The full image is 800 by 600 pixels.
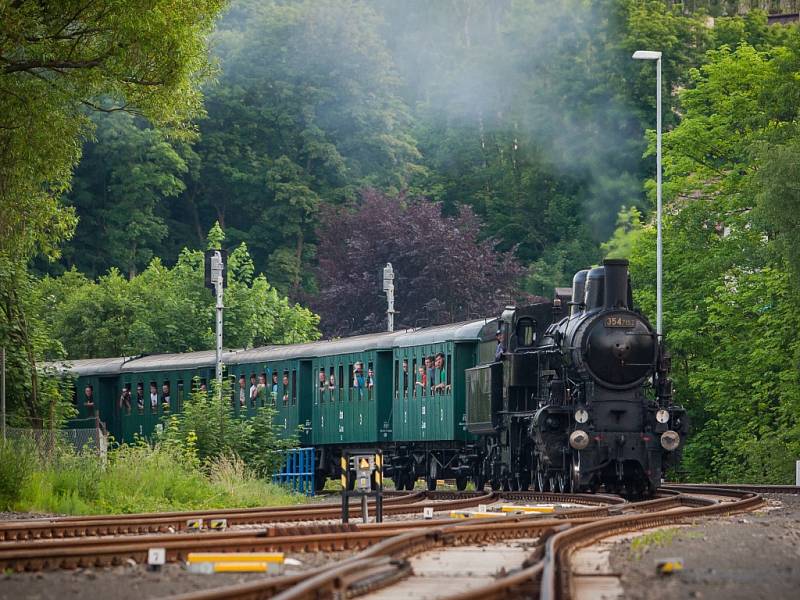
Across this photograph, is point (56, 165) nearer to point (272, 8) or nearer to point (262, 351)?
point (262, 351)

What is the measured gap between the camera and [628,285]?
25875mm

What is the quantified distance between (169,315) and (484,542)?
40.3 metres

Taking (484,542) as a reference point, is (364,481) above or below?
above

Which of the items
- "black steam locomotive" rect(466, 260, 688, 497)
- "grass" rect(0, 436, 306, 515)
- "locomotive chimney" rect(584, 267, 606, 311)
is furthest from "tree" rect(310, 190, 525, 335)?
"locomotive chimney" rect(584, 267, 606, 311)

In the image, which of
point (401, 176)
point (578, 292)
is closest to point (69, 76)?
point (578, 292)

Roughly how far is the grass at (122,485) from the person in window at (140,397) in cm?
1336

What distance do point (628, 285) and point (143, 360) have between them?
66.6ft

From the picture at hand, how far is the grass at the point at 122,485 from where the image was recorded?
23.2m

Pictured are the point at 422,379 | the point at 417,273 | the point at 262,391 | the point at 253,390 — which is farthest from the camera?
the point at 417,273

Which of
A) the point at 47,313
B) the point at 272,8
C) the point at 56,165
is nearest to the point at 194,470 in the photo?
the point at 56,165

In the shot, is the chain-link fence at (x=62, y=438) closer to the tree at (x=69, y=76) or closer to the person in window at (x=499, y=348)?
the tree at (x=69, y=76)

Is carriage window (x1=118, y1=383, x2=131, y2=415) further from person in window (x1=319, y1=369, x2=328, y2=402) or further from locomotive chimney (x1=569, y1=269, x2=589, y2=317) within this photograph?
locomotive chimney (x1=569, y1=269, x2=589, y2=317)

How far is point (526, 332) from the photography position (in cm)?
2778

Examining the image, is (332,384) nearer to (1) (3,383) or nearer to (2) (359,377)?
(2) (359,377)
